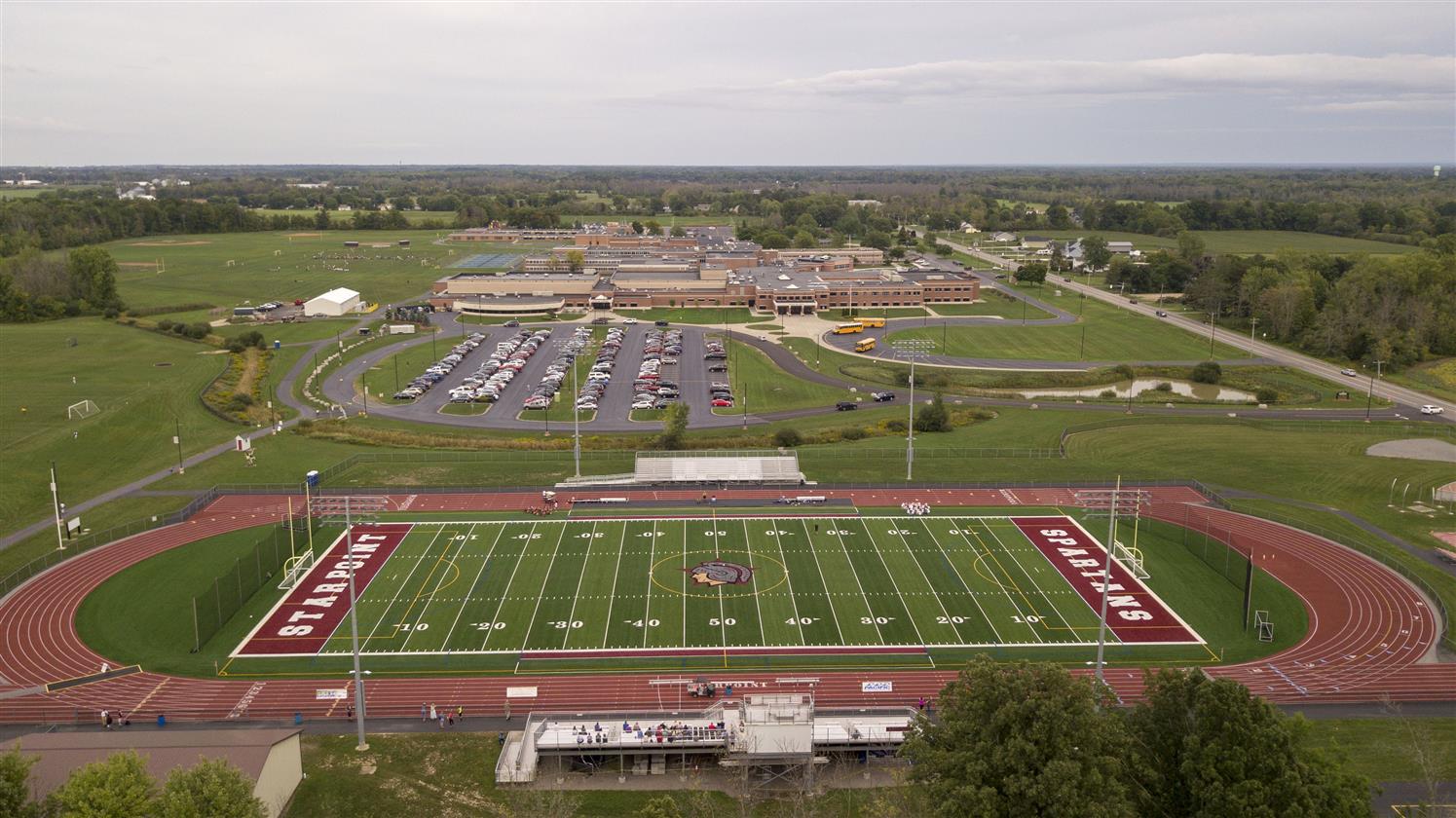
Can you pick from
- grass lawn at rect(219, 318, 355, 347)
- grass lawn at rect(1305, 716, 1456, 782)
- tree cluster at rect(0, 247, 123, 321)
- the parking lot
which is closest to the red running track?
grass lawn at rect(1305, 716, 1456, 782)

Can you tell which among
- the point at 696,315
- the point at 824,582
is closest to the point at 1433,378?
the point at 824,582

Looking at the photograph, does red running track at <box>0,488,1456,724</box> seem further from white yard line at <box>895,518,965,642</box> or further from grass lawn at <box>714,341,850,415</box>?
grass lawn at <box>714,341,850,415</box>

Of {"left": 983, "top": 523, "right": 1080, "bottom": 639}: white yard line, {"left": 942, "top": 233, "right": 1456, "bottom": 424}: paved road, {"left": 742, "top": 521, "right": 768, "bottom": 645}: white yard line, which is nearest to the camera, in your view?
{"left": 742, "top": 521, "right": 768, "bottom": 645}: white yard line

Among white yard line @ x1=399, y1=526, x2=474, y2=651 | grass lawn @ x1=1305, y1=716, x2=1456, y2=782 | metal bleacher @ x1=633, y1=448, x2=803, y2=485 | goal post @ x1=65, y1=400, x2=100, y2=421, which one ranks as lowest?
grass lawn @ x1=1305, y1=716, x2=1456, y2=782

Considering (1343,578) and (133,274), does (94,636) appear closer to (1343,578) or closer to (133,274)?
(1343,578)

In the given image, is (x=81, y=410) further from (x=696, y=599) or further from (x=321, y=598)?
(x=696, y=599)

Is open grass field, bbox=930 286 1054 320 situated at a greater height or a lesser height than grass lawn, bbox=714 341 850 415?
greater

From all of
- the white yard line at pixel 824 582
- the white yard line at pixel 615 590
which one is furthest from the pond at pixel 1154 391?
the white yard line at pixel 615 590
